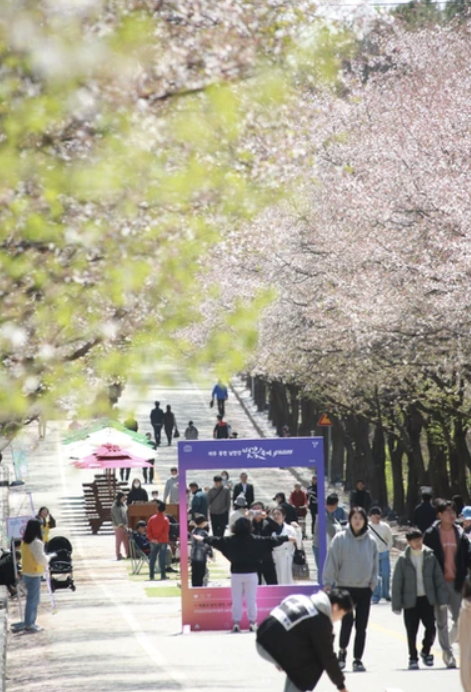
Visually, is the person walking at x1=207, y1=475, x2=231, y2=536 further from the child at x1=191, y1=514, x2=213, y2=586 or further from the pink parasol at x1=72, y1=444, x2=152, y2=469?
the pink parasol at x1=72, y1=444, x2=152, y2=469

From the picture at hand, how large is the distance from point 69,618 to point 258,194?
14.2 m

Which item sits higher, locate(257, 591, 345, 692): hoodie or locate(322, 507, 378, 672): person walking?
locate(322, 507, 378, 672): person walking

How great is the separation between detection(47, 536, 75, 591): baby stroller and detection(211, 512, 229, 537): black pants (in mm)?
2926

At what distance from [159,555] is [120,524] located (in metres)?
5.11

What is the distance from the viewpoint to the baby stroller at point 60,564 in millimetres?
27906

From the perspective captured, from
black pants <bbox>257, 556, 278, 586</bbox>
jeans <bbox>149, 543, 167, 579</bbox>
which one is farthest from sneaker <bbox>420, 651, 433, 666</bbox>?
jeans <bbox>149, 543, 167, 579</bbox>

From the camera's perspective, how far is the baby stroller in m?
27.9

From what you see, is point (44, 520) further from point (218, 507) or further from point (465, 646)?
point (465, 646)

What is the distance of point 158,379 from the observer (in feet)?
33.8

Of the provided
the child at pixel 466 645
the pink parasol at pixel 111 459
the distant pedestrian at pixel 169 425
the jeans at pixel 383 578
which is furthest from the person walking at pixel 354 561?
the distant pedestrian at pixel 169 425

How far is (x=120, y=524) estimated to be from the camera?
35406 millimetres

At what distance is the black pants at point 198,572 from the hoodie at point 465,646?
1179cm

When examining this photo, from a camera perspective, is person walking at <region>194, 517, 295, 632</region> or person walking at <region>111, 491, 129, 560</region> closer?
person walking at <region>194, 517, 295, 632</region>

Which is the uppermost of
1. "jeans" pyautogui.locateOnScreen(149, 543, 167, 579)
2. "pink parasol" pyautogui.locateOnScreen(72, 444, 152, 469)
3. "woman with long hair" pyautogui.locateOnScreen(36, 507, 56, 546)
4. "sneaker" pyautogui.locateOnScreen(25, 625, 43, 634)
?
"pink parasol" pyautogui.locateOnScreen(72, 444, 152, 469)
